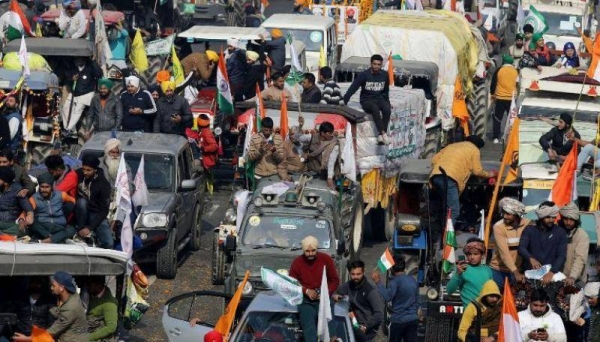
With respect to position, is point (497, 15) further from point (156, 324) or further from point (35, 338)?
point (35, 338)

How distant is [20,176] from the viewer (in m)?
20.8

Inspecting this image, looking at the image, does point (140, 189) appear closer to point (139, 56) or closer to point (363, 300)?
point (363, 300)

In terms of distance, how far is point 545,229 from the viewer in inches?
754

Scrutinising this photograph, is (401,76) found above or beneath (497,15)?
above

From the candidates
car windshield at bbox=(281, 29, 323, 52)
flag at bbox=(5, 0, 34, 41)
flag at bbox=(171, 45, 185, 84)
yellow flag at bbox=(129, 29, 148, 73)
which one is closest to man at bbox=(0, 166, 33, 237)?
flag at bbox=(171, 45, 185, 84)

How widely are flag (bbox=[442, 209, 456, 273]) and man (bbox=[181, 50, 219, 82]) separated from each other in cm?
1188

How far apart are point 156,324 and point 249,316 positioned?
479 centimetres

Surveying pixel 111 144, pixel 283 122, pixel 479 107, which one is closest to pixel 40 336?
pixel 111 144

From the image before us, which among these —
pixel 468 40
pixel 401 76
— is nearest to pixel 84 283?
pixel 401 76

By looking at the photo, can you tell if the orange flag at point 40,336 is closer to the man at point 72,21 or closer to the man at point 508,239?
the man at point 508,239

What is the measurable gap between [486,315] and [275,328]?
2.34 meters

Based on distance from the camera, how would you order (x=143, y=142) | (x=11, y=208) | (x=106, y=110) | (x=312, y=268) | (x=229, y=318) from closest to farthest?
(x=229, y=318), (x=312, y=268), (x=11, y=208), (x=143, y=142), (x=106, y=110)

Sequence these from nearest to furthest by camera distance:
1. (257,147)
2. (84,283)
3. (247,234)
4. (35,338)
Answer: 1. (35,338)
2. (84,283)
3. (247,234)
4. (257,147)

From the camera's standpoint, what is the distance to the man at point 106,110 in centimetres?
2670
